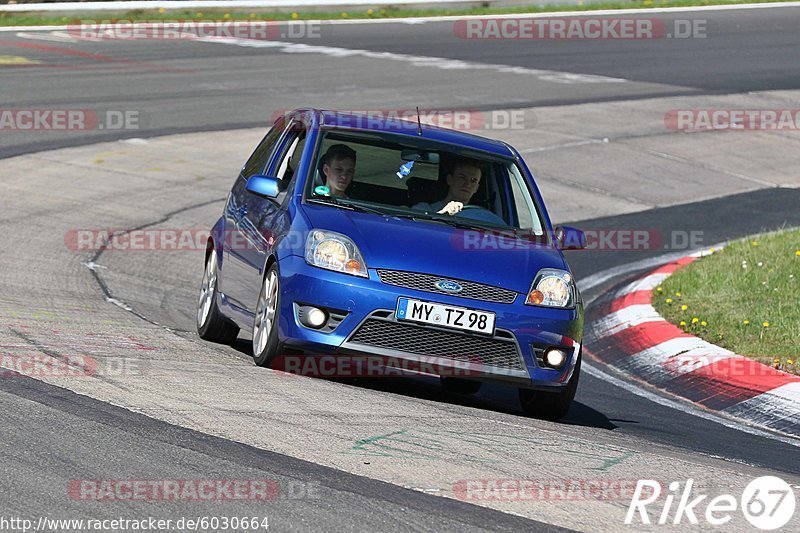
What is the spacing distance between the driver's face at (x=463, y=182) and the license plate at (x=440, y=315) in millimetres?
1348

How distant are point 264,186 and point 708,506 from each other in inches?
150

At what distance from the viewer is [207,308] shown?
9461 mm

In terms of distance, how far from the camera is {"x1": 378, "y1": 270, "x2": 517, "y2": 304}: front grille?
7.55 meters

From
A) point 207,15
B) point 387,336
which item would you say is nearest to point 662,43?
point 207,15

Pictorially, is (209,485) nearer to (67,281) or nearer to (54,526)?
(54,526)

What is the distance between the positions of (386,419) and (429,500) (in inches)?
54.0

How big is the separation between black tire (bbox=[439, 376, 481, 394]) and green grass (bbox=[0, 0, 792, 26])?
20863 millimetres

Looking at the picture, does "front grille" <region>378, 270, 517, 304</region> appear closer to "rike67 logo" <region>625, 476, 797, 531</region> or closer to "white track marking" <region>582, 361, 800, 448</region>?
"white track marking" <region>582, 361, 800, 448</region>

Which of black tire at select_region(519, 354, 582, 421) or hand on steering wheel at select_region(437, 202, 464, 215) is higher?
hand on steering wheel at select_region(437, 202, 464, 215)
